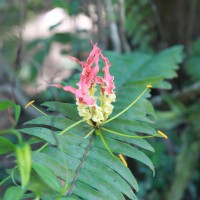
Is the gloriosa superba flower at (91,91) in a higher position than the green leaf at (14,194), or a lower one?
higher

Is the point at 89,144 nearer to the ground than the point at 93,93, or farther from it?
nearer to the ground

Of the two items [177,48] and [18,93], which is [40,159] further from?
[18,93]

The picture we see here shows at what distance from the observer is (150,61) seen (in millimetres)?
1644

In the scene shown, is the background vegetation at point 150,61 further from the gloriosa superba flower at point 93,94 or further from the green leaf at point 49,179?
the green leaf at point 49,179

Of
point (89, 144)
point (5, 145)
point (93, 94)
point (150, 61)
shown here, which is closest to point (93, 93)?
point (93, 94)

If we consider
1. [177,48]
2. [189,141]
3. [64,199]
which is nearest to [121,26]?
[177,48]

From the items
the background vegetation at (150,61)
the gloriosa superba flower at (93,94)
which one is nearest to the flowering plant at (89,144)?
the gloriosa superba flower at (93,94)

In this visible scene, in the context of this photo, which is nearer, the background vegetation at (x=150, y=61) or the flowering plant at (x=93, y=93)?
the flowering plant at (x=93, y=93)

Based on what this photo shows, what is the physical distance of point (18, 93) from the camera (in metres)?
2.09

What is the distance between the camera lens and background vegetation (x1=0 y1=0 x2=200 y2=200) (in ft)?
5.52

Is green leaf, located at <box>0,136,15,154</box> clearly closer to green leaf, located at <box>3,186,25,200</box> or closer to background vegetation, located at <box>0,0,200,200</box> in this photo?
green leaf, located at <box>3,186,25,200</box>

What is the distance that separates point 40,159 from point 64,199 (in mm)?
128

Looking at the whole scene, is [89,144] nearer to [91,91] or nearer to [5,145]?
[91,91]

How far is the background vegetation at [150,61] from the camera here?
168 cm
